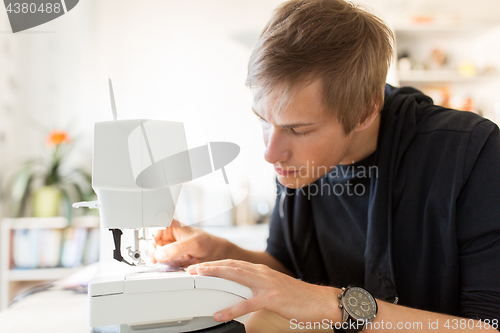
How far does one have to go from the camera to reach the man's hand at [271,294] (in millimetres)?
653

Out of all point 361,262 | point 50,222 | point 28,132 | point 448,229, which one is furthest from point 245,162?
point 448,229

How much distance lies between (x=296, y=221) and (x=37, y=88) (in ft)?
7.73

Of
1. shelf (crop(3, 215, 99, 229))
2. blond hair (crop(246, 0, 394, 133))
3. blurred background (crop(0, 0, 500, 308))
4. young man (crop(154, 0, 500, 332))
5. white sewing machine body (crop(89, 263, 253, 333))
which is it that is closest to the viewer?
white sewing machine body (crop(89, 263, 253, 333))

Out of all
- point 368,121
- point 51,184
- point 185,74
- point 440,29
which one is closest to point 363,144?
point 368,121

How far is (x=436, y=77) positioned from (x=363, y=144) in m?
2.29

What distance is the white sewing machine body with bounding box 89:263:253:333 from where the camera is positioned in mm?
608

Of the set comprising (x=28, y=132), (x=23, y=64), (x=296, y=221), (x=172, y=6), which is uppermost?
(x=172, y=6)

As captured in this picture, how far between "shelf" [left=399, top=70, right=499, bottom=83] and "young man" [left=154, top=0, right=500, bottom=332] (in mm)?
2002

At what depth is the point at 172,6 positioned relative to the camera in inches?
123

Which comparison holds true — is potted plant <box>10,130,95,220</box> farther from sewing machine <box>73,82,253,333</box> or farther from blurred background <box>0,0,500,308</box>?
sewing machine <box>73,82,253,333</box>

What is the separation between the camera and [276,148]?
2.94 feet

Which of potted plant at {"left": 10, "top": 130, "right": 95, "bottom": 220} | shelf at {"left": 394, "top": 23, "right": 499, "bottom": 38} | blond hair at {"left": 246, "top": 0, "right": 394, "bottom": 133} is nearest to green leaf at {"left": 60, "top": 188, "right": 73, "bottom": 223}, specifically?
potted plant at {"left": 10, "top": 130, "right": 95, "bottom": 220}

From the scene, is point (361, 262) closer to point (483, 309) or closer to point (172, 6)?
point (483, 309)

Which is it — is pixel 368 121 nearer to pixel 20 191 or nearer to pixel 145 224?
pixel 145 224
